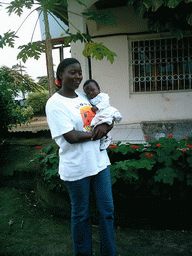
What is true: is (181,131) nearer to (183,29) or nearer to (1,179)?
(183,29)

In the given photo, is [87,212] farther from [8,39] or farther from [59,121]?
[8,39]

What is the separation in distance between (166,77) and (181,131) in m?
2.05

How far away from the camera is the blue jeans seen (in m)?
2.01

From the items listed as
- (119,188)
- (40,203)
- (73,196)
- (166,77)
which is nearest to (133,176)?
(119,188)

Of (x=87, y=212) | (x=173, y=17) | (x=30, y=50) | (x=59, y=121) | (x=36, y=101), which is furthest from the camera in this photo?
(x=36, y=101)

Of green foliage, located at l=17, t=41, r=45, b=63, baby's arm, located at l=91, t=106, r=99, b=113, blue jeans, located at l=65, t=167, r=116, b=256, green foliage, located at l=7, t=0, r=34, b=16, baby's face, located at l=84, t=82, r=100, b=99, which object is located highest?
green foliage, located at l=7, t=0, r=34, b=16

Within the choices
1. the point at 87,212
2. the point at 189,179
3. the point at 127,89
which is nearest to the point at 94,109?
the point at 87,212

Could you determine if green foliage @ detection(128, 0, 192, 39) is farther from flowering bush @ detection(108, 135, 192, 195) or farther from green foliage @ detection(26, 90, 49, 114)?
green foliage @ detection(26, 90, 49, 114)

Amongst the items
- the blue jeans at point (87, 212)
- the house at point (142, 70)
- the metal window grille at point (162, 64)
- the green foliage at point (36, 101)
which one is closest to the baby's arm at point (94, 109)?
the blue jeans at point (87, 212)

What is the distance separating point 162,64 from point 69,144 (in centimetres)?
571

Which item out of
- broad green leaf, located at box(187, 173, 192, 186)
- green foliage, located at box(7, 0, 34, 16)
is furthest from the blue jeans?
green foliage, located at box(7, 0, 34, 16)

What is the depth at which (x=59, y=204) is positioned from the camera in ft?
10.5

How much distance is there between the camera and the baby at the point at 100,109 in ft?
6.64

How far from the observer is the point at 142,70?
7.11 m
